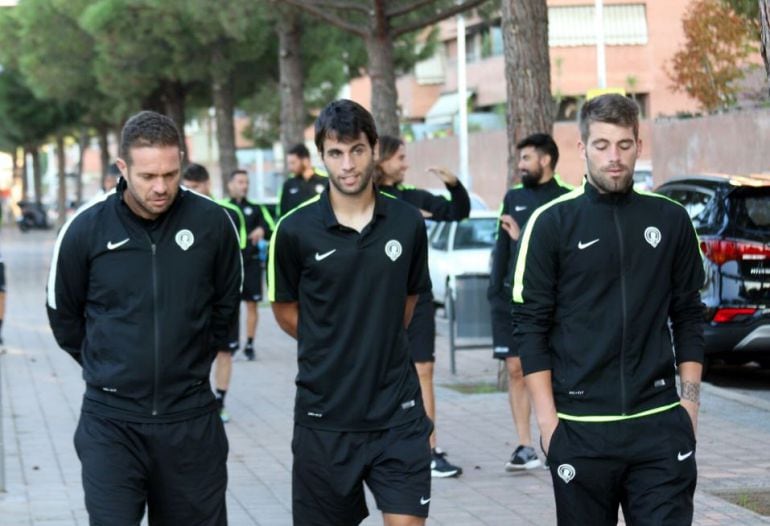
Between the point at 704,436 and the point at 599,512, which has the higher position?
the point at 599,512

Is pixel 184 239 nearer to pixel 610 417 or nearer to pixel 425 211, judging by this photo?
pixel 610 417

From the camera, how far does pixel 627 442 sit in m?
5.15

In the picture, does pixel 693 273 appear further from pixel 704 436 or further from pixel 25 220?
pixel 25 220

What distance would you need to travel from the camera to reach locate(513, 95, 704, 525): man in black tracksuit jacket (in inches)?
203

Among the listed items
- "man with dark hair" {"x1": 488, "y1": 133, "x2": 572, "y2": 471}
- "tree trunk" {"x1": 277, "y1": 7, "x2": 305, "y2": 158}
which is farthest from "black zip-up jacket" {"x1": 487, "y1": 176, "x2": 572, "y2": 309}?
"tree trunk" {"x1": 277, "y1": 7, "x2": 305, "y2": 158}

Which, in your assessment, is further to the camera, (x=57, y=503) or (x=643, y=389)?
(x=57, y=503)

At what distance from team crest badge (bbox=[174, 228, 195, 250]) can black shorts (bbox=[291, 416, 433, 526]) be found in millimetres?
783

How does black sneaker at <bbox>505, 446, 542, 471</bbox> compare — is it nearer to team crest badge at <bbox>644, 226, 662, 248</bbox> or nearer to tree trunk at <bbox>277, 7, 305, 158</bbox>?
team crest badge at <bbox>644, 226, 662, 248</bbox>

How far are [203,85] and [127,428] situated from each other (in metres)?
32.2

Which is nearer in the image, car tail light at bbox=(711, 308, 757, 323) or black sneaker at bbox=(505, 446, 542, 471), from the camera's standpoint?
black sneaker at bbox=(505, 446, 542, 471)

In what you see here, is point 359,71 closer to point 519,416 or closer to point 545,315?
point 519,416

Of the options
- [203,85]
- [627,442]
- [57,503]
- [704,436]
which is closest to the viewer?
[627,442]

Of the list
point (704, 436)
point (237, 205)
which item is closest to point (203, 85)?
point (237, 205)

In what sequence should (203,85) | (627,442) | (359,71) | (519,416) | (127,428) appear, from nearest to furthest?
(627,442) → (127,428) → (519,416) → (359,71) → (203,85)
